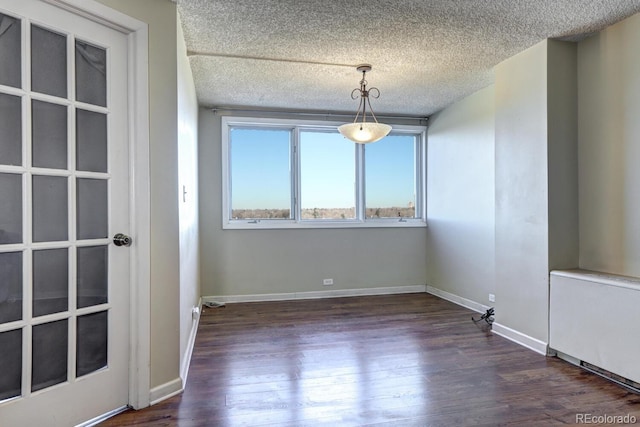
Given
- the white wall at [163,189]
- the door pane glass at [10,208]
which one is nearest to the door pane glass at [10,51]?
the door pane glass at [10,208]

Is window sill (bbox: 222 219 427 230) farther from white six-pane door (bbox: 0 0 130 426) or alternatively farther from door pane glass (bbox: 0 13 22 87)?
door pane glass (bbox: 0 13 22 87)

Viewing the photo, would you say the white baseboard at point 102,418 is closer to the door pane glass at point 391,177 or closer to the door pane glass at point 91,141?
the door pane glass at point 91,141

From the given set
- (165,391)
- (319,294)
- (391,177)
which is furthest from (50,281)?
(391,177)

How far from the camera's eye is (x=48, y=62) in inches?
71.2

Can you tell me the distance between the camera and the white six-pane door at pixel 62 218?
1698mm

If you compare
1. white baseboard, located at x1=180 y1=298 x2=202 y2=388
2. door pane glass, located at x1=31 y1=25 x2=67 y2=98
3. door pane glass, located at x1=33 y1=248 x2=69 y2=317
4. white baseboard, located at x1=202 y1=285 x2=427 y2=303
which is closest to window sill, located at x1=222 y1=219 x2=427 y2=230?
white baseboard, located at x1=202 y1=285 x2=427 y2=303

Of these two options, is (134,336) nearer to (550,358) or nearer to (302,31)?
(302,31)

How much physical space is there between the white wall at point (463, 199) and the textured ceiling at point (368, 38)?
45 cm

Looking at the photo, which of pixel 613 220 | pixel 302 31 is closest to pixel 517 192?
pixel 613 220

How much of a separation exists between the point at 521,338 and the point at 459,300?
1381 mm

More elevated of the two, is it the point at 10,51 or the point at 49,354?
the point at 10,51

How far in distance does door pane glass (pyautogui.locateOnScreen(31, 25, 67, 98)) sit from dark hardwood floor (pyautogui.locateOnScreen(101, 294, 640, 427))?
1.74 m

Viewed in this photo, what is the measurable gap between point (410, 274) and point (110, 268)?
4019mm

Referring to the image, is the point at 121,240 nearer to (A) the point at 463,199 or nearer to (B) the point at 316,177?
(B) the point at 316,177
